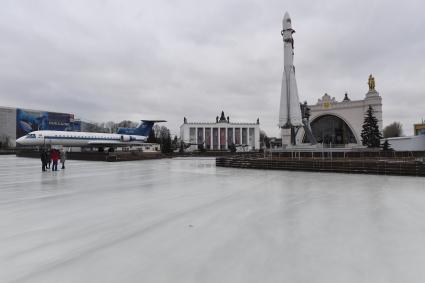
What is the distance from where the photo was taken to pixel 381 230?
529 centimetres

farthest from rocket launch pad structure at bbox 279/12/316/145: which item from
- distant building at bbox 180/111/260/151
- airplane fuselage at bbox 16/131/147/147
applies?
distant building at bbox 180/111/260/151

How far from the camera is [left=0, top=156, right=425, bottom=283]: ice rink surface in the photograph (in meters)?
3.58

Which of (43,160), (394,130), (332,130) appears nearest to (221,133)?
(332,130)

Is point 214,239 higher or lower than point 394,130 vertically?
lower

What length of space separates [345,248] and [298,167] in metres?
15.0

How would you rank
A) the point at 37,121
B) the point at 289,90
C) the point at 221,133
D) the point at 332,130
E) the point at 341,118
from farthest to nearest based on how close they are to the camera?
the point at 221,133 → the point at 37,121 → the point at 332,130 → the point at 341,118 → the point at 289,90

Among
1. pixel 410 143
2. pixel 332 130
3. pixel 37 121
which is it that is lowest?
pixel 410 143

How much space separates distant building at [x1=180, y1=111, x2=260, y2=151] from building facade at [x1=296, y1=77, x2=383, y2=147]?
41.7 meters

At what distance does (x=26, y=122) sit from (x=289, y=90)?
10958cm

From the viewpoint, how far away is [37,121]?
104m

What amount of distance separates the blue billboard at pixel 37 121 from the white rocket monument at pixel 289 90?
325 feet

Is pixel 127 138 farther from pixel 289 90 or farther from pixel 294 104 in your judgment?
pixel 294 104

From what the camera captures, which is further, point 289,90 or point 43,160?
point 289,90

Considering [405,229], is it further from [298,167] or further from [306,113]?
[306,113]
